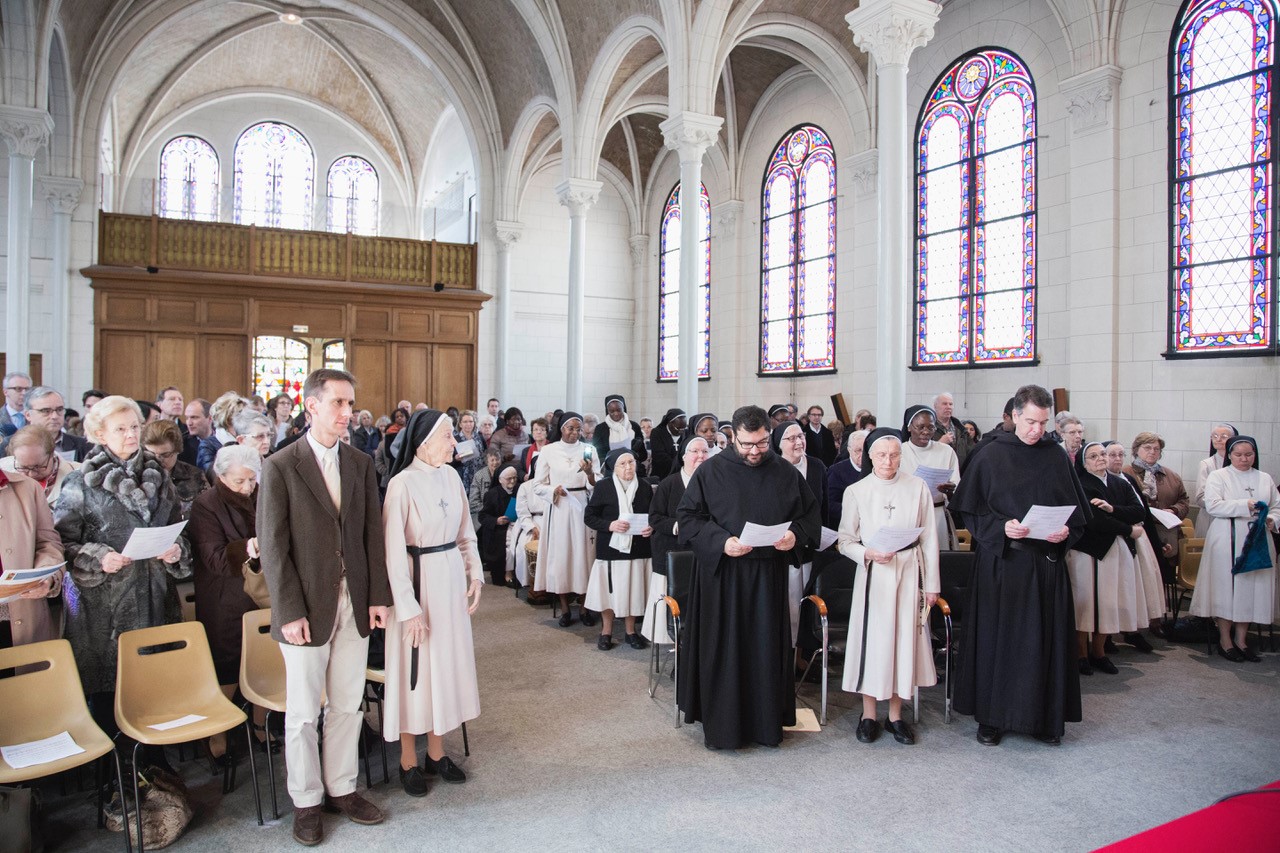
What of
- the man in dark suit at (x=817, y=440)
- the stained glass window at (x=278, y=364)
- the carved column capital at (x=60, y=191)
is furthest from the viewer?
the stained glass window at (x=278, y=364)

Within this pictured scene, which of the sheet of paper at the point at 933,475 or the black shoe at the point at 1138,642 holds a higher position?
the sheet of paper at the point at 933,475

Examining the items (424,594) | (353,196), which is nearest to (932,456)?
(424,594)

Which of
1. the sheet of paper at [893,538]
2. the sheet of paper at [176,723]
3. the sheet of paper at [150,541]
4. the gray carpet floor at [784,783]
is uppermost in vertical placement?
the sheet of paper at [150,541]

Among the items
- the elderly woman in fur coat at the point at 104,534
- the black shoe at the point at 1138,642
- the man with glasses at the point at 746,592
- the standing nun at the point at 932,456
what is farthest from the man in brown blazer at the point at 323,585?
the black shoe at the point at 1138,642

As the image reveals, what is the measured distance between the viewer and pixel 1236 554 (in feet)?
20.6

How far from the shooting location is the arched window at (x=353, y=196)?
22.5 meters

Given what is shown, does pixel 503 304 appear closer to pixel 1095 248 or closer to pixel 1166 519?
pixel 1095 248

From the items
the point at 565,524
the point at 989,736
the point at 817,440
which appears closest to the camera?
the point at 989,736

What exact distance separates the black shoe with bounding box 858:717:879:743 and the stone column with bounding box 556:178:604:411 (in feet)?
34.2

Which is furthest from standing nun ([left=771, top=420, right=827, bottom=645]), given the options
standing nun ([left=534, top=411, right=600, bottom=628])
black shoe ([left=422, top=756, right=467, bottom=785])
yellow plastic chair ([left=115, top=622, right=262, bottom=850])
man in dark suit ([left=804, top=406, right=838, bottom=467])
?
man in dark suit ([left=804, top=406, right=838, bottom=467])

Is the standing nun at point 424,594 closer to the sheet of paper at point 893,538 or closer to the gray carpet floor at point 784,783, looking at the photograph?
the gray carpet floor at point 784,783

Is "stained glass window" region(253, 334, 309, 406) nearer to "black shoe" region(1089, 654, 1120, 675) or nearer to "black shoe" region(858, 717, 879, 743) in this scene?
"black shoe" region(858, 717, 879, 743)

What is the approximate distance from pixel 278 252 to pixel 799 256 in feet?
31.8

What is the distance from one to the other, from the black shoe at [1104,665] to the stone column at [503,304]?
42.3 feet
